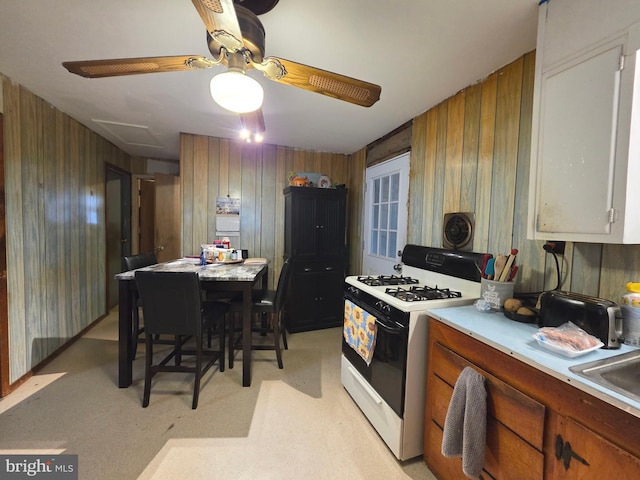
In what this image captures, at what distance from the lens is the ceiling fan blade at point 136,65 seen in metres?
1.21

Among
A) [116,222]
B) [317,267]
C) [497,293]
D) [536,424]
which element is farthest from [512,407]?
[116,222]

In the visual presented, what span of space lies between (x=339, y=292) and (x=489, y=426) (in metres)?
2.43

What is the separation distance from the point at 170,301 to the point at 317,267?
5.89 feet

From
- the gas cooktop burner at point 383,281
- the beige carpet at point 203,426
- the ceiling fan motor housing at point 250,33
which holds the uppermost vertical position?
the ceiling fan motor housing at point 250,33

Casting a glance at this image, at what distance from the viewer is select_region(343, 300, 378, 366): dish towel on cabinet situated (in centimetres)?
164

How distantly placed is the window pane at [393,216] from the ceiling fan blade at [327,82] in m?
1.51

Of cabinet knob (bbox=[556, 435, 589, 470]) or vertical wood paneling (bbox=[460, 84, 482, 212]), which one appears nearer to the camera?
cabinet knob (bbox=[556, 435, 589, 470])

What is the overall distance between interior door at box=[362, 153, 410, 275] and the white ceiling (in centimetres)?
60

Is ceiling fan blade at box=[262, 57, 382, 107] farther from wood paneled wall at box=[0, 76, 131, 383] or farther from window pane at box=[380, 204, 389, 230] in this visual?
wood paneled wall at box=[0, 76, 131, 383]

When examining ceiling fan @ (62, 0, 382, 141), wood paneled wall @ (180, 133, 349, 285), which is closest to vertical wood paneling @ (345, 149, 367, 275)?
wood paneled wall @ (180, 133, 349, 285)

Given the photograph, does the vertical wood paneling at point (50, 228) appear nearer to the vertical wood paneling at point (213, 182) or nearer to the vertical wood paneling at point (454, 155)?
the vertical wood paneling at point (213, 182)

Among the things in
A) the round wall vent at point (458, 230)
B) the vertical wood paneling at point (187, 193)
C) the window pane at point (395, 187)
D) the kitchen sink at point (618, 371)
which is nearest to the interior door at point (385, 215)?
the window pane at point (395, 187)

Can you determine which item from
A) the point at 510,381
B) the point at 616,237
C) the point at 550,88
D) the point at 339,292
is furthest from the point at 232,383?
the point at 550,88

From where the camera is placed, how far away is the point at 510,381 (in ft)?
3.27
